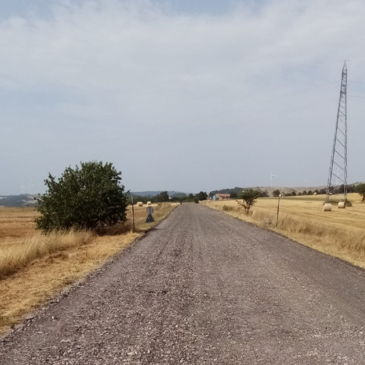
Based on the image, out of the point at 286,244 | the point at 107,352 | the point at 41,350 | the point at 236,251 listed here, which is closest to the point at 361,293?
the point at 107,352

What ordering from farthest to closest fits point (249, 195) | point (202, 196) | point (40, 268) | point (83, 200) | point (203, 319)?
point (202, 196), point (249, 195), point (83, 200), point (40, 268), point (203, 319)

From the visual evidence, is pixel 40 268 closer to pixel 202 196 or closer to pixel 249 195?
pixel 249 195

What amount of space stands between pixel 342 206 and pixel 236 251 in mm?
51210

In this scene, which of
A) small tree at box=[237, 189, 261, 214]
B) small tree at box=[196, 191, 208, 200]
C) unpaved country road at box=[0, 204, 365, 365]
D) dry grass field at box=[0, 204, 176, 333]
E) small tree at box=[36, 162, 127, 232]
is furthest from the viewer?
small tree at box=[196, 191, 208, 200]

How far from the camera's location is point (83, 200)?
23859 mm

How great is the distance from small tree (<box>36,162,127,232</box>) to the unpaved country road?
12.1 metres

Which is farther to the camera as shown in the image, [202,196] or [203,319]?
[202,196]

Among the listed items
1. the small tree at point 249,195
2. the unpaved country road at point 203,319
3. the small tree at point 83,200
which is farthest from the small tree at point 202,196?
the unpaved country road at point 203,319

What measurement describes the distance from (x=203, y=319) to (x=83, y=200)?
1813cm

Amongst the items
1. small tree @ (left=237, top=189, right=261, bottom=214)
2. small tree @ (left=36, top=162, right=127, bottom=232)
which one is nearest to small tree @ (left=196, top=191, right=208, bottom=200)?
small tree @ (left=237, top=189, right=261, bottom=214)

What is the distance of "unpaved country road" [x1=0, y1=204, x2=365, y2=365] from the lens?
5.07 m

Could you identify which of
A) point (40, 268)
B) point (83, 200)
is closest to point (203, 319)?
point (40, 268)

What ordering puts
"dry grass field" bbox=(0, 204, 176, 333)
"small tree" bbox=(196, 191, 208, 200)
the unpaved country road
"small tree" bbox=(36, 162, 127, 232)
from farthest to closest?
"small tree" bbox=(196, 191, 208, 200), "small tree" bbox=(36, 162, 127, 232), "dry grass field" bbox=(0, 204, 176, 333), the unpaved country road

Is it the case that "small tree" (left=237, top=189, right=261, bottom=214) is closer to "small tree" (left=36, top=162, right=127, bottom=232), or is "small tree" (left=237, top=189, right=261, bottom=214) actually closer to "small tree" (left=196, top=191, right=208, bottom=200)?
"small tree" (left=36, top=162, right=127, bottom=232)
